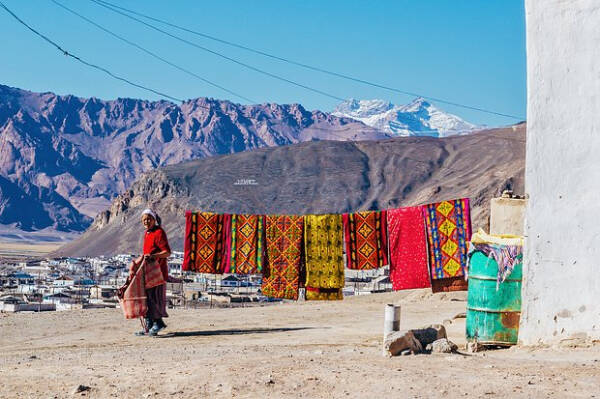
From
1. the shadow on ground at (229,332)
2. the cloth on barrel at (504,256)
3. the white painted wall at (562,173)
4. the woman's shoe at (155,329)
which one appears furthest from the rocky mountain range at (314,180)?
the white painted wall at (562,173)

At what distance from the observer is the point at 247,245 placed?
14469 millimetres

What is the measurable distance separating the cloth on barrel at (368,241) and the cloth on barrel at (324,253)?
1.02 feet

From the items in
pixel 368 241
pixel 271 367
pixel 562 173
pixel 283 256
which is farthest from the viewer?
pixel 283 256

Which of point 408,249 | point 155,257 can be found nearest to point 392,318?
point 408,249

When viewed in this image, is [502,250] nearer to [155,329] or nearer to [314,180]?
[155,329]

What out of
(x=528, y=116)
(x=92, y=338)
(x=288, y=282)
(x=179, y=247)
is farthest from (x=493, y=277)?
(x=179, y=247)

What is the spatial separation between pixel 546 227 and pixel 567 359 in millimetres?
1423

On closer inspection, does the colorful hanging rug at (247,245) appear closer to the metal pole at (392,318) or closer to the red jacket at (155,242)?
the red jacket at (155,242)

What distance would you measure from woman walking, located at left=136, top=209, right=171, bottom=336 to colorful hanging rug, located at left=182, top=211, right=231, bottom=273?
5.82 feet

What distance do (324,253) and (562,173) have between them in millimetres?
5571

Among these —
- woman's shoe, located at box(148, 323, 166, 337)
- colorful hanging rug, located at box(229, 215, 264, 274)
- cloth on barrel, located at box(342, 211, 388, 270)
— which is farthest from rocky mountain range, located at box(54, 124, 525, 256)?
woman's shoe, located at box(148, 323, 166, 337)

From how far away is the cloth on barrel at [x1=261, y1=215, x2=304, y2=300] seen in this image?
559 inches

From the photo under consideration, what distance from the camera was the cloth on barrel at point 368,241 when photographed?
44.9 feet

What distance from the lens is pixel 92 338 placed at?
1294 cm
